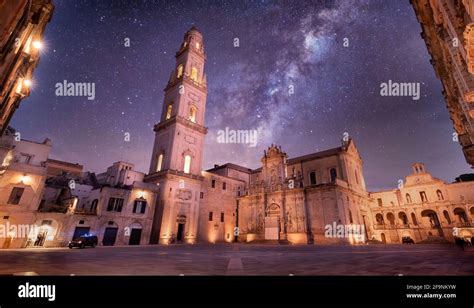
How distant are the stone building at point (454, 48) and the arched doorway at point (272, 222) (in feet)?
82.0

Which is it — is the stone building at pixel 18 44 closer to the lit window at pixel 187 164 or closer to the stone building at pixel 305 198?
the lit window at pixel 187 164

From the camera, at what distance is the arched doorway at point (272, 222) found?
34.7 meters

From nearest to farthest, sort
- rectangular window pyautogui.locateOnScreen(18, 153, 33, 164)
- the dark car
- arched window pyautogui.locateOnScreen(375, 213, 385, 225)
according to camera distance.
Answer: the dark car
rectangular window pyautogui.locateOnScreen(18, 153, 33, 164)
arched window pyautogui.locateOnScreen(375, 213, 385, 225)

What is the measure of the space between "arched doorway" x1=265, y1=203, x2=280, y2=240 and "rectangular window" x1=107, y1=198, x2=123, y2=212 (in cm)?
2214

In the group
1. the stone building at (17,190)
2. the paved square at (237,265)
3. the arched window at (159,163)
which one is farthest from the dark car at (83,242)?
the arched window at (159,163)

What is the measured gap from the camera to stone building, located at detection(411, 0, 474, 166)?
229 inches

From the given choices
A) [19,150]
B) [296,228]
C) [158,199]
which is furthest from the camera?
[296,228]

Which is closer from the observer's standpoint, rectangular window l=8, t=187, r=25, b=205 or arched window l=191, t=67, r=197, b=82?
rectangular window l=8, t=187, r=25, b=205

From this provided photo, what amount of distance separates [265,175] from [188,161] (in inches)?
584

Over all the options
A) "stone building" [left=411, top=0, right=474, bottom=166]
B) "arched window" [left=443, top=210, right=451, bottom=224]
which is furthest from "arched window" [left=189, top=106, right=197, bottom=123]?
"arched window" [left=443, top=210, right=451, bottom=224]

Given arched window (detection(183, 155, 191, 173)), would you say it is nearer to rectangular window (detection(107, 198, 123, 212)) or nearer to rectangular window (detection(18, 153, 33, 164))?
rectangular window (detection(107, 198, 123, 212))

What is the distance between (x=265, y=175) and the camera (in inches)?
1618
